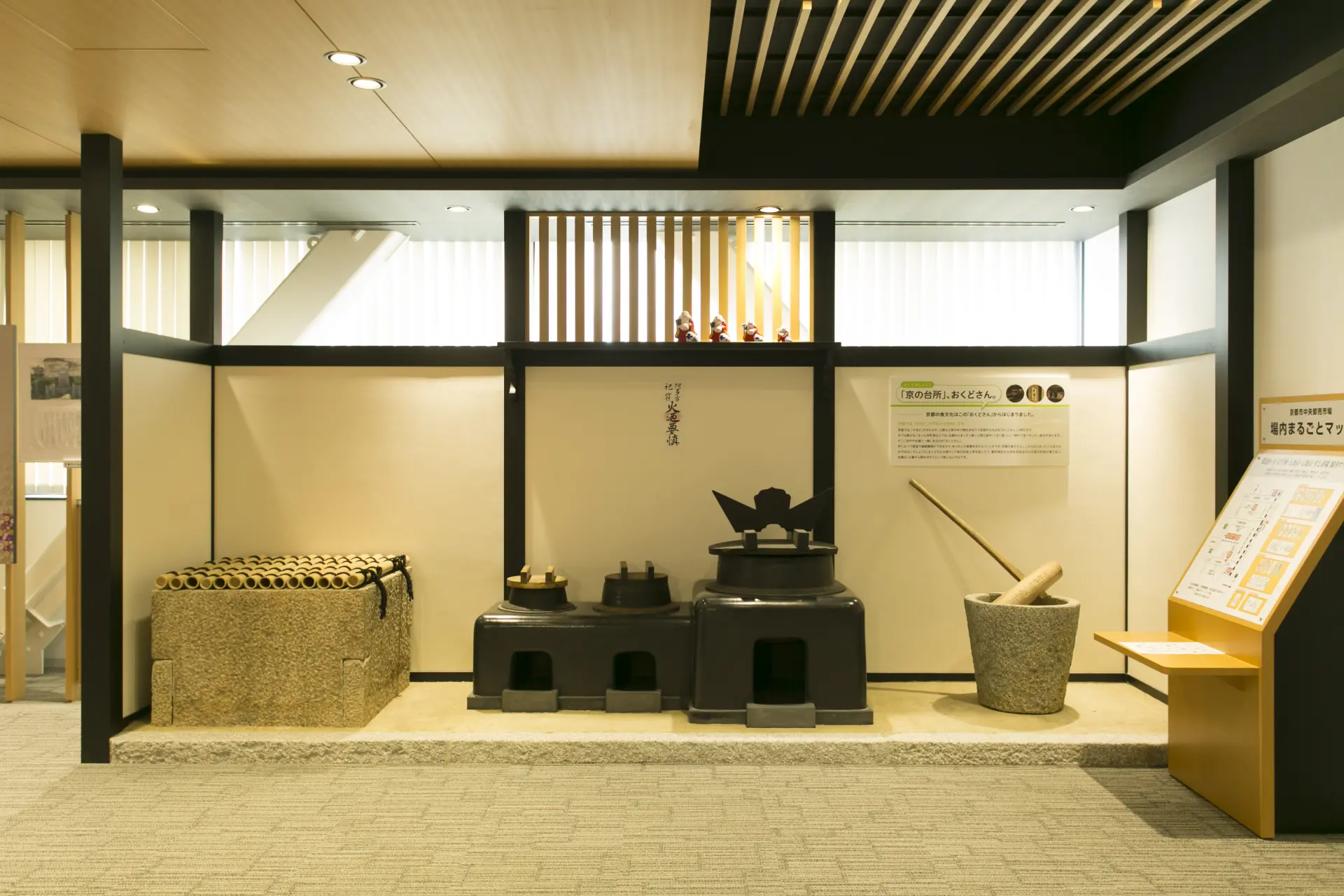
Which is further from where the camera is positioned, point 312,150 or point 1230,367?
point 312,150

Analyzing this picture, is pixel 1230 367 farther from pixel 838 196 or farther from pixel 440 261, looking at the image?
pixel 440 261

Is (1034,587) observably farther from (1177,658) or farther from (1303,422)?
(1303,422)

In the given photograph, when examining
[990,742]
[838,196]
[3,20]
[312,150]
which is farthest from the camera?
[838,196]

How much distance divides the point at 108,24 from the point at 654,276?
244 cm

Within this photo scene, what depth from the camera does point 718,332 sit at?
434 cm

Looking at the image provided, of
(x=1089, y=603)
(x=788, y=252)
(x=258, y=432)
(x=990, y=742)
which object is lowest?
(x=990, y=742)

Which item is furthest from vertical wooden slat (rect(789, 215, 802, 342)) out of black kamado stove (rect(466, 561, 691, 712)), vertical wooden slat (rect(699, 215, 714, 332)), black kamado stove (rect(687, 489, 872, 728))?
black kamado stove (rect(466, 561, 691, 712))

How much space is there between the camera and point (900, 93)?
4020 mm

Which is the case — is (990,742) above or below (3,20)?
below

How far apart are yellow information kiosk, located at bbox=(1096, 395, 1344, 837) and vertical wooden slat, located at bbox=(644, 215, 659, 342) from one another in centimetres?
245

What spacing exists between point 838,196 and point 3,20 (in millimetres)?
3146

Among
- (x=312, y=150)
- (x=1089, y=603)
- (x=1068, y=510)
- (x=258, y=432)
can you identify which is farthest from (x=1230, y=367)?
(x=258, y=432)

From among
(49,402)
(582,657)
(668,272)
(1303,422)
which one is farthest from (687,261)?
(49,402)

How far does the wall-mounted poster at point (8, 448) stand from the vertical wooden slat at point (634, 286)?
2.93 metres
